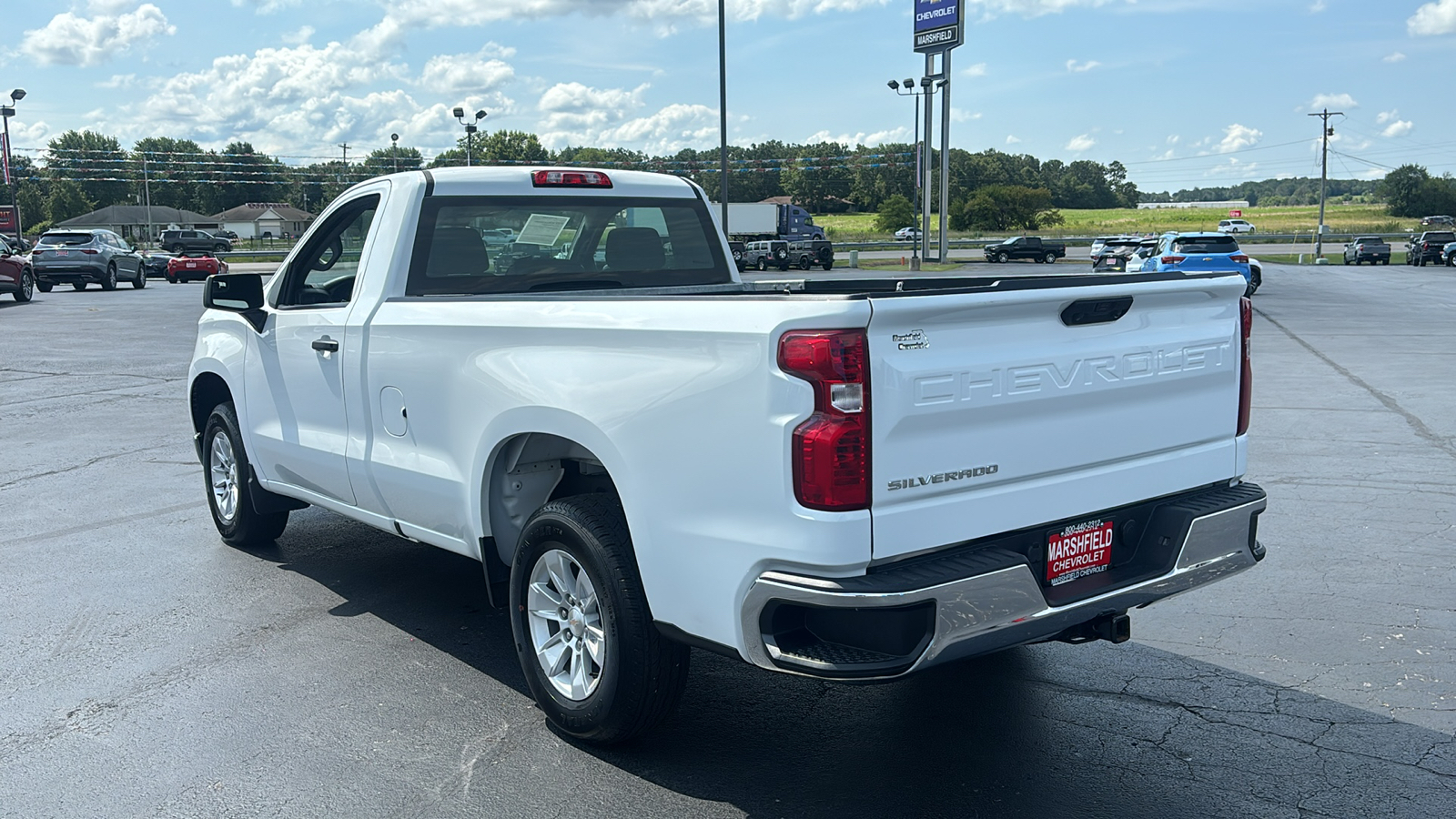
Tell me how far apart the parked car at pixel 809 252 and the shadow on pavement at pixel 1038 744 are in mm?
49295

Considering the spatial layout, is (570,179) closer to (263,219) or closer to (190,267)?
(190,267)

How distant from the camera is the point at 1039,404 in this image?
3496mm

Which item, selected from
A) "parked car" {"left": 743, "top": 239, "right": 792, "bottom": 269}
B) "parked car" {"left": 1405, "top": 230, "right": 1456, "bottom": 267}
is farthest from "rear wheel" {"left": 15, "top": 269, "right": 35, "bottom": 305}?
"parked car" {"left": 1405, "top": 230, "right": 1456, "bottom": 267}

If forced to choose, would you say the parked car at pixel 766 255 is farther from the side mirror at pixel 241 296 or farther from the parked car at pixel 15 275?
the side mirror at pixel 241 296

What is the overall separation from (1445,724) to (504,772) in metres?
3.33

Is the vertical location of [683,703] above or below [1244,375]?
below

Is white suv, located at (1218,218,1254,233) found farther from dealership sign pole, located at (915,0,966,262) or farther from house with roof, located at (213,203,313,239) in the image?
house with roof, located at (213,203,313,239)

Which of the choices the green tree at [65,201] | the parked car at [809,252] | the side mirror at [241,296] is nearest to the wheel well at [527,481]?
the side mirror at [241,296]

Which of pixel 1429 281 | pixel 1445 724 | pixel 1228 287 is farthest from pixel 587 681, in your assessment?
pixel 1429 281

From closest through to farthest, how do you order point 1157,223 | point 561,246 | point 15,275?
point 561,246 < point 15,275 < point 1157,223

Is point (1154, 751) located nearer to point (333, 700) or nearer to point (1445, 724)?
point (1445, 724)

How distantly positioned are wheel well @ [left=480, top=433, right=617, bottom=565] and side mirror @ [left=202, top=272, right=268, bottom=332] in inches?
88.2

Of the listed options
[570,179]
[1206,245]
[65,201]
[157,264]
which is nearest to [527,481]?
[570,179]

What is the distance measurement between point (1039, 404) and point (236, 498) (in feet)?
16.3
